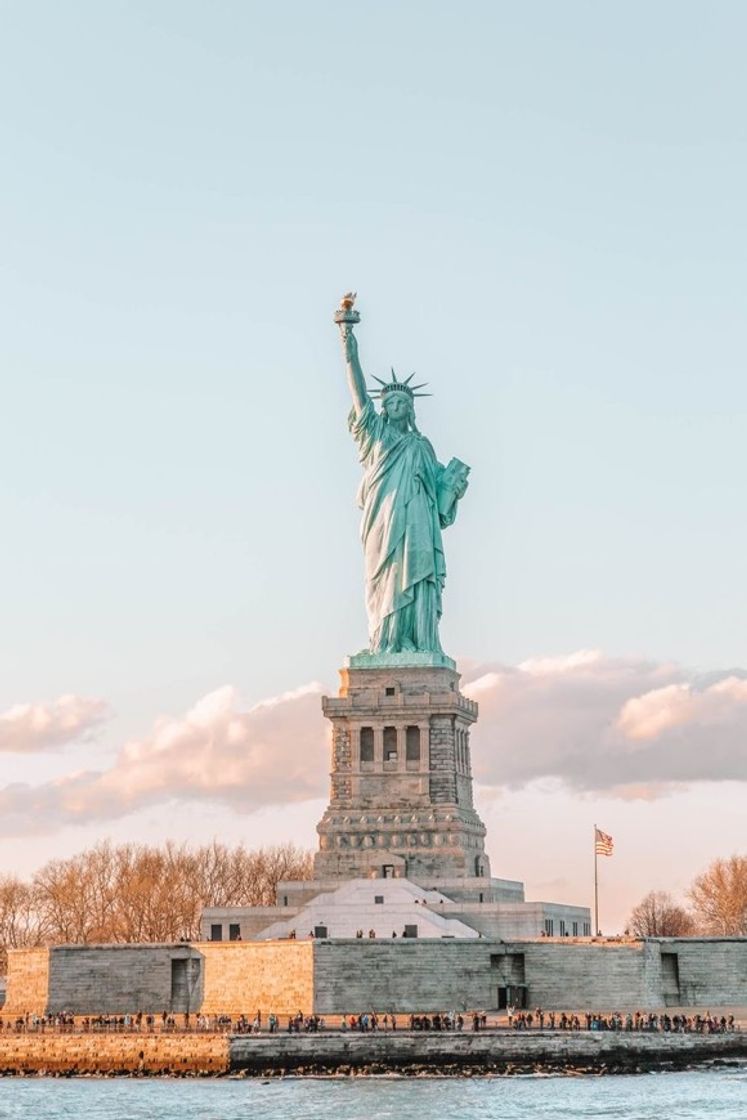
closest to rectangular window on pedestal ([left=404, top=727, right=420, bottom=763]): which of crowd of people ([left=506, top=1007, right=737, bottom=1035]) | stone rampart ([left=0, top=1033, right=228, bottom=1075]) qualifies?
crowd of people ([left=506, top=1007, right=737, bottom=1035])

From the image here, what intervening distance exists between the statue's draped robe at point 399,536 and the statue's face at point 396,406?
44 centimetres

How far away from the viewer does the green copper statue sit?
244 ft

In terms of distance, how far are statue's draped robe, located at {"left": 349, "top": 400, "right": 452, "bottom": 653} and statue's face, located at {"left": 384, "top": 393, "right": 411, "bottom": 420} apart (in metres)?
0.44

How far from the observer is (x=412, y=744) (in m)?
72.5

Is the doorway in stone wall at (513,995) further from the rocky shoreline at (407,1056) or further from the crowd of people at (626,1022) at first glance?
the rocky shoreline at (407,1056)

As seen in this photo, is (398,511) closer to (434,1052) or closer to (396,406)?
(396,406)

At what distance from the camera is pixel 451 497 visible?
249ft

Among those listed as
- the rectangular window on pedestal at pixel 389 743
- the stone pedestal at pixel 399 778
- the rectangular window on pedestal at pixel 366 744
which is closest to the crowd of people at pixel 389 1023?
the stone pedestal at pixel 399 778

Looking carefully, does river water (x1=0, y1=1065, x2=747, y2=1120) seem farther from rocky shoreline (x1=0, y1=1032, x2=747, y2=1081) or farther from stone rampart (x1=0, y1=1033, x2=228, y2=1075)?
stone rampart (x1=0, y1=1033, x2=228, y2=1075)

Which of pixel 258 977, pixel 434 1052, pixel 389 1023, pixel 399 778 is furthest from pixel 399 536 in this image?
pixel 434 1052

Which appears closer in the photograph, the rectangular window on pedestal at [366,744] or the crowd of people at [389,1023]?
the crowd of people at [389,1023]

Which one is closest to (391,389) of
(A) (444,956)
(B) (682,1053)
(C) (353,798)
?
(C) (353,798)

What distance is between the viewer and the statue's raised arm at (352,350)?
75.3m

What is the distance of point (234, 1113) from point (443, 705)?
1030 inches
